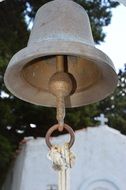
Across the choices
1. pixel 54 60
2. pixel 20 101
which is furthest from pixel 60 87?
pixel 20 101

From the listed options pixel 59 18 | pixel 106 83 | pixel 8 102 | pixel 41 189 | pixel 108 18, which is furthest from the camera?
pixel 108 18

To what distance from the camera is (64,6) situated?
5.46 feet

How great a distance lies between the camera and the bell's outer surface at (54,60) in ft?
5.06

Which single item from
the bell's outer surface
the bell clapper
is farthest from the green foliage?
the bell clapper

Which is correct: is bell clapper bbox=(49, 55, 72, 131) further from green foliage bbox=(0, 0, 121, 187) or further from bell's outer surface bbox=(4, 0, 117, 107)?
green foliage bbox=(0, 0, 121, 187)

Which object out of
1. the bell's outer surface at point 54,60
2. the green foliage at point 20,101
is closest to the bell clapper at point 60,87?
the bell's outer surface at point 54,60

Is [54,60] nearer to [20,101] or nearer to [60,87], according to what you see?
[60,87]

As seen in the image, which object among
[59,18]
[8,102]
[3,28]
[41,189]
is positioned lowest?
[59,18]

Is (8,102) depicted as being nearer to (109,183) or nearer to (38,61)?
(109,183)

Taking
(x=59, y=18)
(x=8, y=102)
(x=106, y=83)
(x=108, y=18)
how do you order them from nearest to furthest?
(x=59, y=18)
(x=106, y=83)
(x=8, y=102)
(x=108, y=18)

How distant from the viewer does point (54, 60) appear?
182 cm

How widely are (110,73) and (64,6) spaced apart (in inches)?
9.9

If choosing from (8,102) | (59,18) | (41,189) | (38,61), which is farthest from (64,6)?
(8,102)

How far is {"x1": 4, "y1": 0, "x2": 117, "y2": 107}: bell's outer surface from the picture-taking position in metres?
1.54
